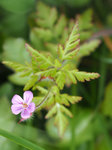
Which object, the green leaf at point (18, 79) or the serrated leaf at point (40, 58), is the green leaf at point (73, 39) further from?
the green leaf at point (18, 79)

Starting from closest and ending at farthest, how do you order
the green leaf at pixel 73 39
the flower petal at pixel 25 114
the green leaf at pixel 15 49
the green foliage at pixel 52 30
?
the flower petal at pixel 25 114
the green leaf at pixel 73 39
the green foliage at pixel 52 30
the green leaf at pixel 15 49

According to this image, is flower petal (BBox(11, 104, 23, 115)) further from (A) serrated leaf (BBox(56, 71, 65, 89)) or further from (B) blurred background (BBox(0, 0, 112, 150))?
(B) blurred background (BBox(0, 0, 112, 150))

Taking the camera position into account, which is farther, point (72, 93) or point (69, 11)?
point (69, 11)

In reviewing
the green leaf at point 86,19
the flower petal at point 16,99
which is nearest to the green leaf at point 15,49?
the green leaf at point 86,19

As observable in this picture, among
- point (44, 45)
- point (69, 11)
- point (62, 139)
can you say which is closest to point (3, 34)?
point (44, 45)

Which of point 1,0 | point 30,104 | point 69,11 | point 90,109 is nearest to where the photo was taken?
point 30,104

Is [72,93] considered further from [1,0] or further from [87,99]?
[1,0]
